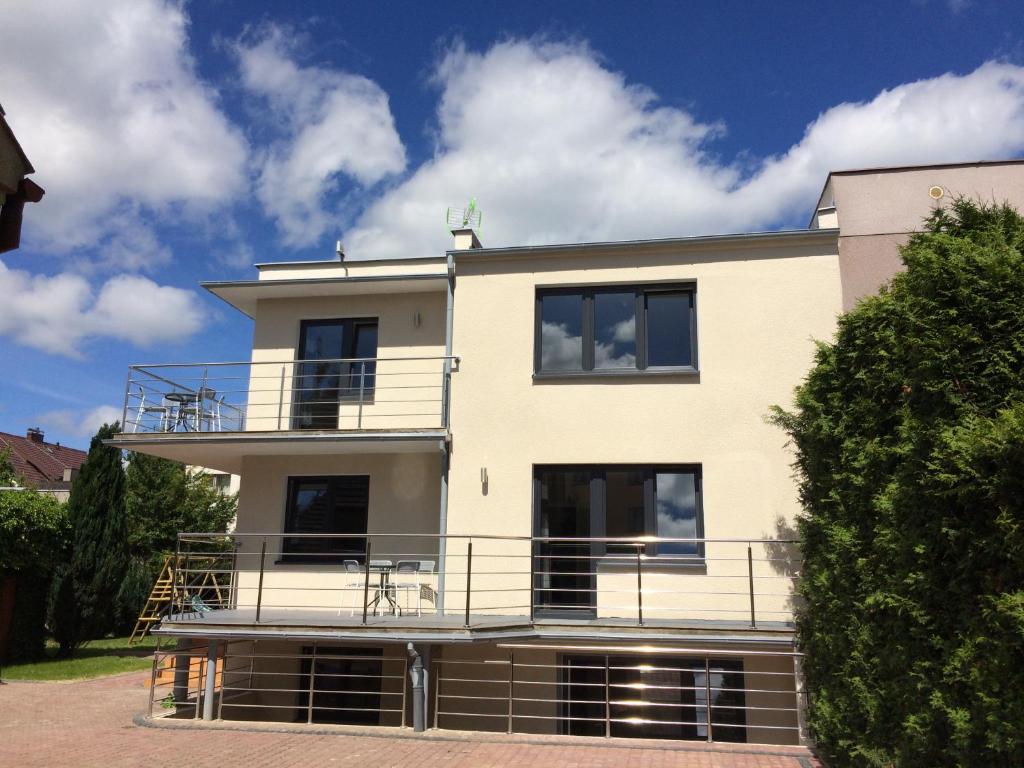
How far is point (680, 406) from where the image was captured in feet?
36.2

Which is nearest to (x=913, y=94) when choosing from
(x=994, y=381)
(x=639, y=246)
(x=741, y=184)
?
(x=741, y=184)

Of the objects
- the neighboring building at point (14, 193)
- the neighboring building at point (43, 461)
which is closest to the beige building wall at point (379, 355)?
the neighboring building at point (14, 193)

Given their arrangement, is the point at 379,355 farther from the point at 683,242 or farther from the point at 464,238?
the point at 683,242

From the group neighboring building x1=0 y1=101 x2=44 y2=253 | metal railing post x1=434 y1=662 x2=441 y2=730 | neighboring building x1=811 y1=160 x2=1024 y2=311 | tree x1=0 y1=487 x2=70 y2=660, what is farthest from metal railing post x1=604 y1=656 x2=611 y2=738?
tree x1=0 y1=487 x2=70 y2=660

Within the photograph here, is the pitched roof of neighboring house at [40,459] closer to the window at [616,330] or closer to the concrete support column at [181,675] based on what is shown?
the concrete support column at [181,675]

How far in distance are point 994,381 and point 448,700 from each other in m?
8.56

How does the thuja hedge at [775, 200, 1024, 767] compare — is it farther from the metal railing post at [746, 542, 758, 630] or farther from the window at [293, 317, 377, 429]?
the window at [293, 317, 377, 429]

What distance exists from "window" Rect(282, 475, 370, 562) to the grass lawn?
6.00 meters

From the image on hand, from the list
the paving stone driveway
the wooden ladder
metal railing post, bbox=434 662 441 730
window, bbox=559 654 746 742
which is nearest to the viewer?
the paving stone driveway

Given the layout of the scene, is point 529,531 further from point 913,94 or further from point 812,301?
point 913,94

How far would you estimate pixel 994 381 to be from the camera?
4.57m

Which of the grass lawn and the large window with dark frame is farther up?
the large window with dark frame

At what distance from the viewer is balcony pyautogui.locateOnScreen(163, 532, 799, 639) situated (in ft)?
31.8

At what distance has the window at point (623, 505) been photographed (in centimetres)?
1077
